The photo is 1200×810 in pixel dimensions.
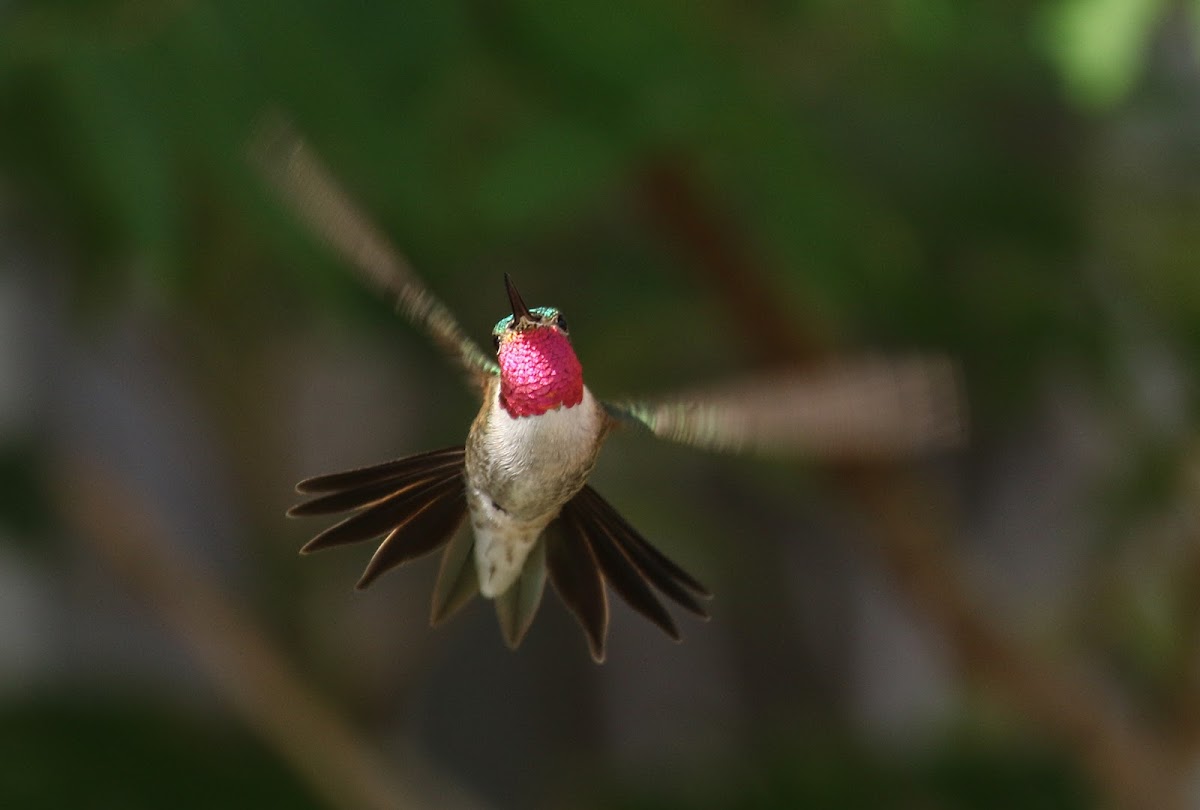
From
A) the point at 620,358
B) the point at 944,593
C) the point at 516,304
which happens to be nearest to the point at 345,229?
the point at 516,304

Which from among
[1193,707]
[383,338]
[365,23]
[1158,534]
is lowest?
[1193,707]

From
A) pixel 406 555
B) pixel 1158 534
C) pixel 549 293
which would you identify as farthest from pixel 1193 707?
pixel 406 555

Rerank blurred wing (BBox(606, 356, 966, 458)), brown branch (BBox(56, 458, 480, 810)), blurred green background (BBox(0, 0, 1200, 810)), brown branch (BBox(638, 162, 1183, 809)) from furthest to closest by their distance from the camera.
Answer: brown branch (BBox(56, 458, 480, 810)) → brown branch (BBox(638, 162, 1183, 809)) → blurred green background (BBox(0, 0, 1200, 810)) → blurred wing (BBox(606, 356, 966, 458))

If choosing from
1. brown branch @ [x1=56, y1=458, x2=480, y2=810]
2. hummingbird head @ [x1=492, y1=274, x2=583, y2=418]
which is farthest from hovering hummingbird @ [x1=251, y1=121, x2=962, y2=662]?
brown branch @ [x1=56, y1=458, x2=480, y2=810]

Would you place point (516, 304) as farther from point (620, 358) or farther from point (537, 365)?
point (620, 358)

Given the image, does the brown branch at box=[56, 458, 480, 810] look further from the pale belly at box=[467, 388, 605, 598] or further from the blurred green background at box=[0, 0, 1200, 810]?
the pale belly at box=[467, 388, 605, 598]

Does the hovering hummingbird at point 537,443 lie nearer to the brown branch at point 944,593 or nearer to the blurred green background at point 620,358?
the blurred green background at point 620,358

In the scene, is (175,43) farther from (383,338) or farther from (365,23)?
(383,338)

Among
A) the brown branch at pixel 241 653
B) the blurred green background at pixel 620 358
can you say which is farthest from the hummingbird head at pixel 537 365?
the brown branch at pixel 241 653
